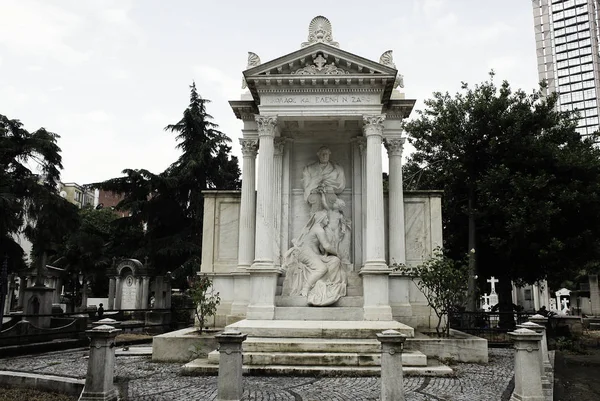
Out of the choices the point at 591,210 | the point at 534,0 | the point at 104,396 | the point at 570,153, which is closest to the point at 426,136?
the point at 570,153

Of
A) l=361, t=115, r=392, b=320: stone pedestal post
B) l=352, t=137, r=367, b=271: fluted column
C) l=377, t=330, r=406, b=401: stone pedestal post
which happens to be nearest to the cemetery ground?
l=377, t=330, r=406, b=401: stone pedestal post

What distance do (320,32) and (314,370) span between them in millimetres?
11253

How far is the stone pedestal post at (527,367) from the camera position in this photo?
756 centimetres

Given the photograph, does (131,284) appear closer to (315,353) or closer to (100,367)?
(315,353)

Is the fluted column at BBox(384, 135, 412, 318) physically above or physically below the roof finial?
below

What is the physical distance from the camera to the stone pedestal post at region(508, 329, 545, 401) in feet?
24.8

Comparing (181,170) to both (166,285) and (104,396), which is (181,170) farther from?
(104,396)

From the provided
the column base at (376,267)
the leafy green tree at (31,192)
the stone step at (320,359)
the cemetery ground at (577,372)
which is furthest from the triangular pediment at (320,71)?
the leafy green tree at (31,192)

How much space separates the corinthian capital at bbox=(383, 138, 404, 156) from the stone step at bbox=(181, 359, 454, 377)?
8671 mm

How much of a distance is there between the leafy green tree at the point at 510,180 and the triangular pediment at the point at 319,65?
7.76 meters

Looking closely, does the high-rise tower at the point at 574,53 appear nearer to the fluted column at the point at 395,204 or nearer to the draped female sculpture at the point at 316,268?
the fluted column at the point at 395,204

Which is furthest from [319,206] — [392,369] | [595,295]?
[595,295]

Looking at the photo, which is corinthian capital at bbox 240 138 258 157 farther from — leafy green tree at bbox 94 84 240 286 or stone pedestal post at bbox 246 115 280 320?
leafy green tree at bbox 94 84 240 286

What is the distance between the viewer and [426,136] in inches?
932
